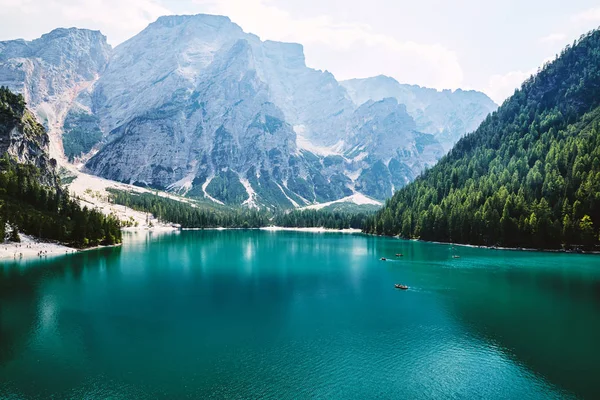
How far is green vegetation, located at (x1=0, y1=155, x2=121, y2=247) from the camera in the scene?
138m

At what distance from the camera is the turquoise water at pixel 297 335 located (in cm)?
3812

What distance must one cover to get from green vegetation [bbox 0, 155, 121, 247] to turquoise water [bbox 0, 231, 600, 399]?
43.6 m

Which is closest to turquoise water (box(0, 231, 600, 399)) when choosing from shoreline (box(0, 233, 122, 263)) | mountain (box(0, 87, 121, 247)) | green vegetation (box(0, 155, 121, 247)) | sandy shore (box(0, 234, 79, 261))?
shoreline (box(0, 233, 122, 263))

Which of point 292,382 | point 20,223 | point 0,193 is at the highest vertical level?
point 0,193

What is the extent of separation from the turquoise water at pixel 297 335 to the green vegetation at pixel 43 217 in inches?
→ 1717

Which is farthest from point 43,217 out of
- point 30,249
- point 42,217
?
point 30,249

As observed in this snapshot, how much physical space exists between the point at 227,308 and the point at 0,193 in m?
134

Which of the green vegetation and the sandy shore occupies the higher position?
the green vegetation

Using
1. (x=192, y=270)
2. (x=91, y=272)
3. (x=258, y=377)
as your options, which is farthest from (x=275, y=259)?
(x=258, y=377)

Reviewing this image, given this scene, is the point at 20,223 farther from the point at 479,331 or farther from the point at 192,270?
the point at 479,331

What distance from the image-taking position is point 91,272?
98.9 meters

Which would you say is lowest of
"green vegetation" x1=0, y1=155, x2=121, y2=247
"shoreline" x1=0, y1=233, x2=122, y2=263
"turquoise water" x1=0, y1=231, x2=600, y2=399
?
"turquoise water" x1=0, y1=231, x2=600, y2=399

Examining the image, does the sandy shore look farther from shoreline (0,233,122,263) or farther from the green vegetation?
the green vegetation

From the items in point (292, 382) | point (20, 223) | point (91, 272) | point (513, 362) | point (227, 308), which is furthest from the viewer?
point (20, 223)
